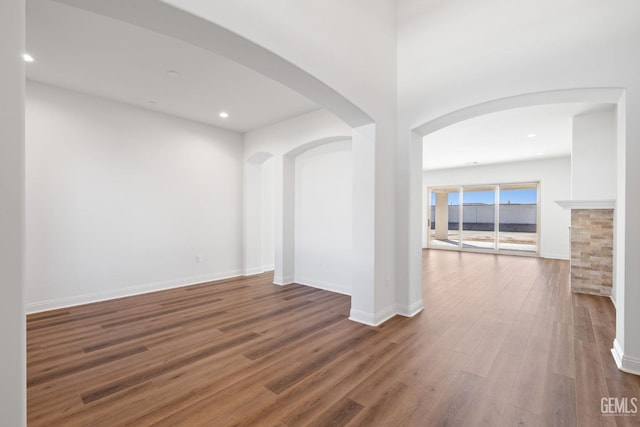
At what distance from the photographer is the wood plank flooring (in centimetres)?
179

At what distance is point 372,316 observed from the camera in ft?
10.5

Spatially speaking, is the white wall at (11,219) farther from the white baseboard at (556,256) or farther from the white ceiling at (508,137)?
the white baseboard at (556,256)

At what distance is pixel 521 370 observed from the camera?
2.28 metres

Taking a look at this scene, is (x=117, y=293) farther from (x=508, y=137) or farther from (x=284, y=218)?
(x=508, y=137)

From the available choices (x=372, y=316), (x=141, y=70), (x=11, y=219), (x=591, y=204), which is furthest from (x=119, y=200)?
(x=591, y=204)

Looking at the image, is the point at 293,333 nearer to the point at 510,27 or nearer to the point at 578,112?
the point at 510,27

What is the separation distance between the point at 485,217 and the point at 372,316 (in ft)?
31.9

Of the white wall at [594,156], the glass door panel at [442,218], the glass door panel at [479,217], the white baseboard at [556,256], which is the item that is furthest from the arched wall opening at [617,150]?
the glass door panel at [442,218]

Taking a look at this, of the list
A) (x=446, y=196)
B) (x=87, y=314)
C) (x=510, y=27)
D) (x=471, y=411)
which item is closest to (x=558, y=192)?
(x=446, y=196)

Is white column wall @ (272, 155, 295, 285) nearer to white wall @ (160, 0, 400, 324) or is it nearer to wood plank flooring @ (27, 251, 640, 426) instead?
wood plank flooring @ (27, 251, 640, 426)

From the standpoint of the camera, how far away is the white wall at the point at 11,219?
102 cm

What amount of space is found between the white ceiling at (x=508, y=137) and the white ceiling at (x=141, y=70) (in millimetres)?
3310

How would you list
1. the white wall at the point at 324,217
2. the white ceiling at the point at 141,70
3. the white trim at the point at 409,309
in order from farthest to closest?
1. the white wall at the point at 324,217
2. the white trim at the point at 409,309
3. the white ceiling at the point at 141,70

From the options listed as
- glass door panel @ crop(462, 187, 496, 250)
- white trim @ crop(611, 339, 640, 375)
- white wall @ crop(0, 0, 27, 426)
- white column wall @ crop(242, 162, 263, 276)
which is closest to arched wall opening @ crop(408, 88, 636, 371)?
white trim @ crop(611, 339, 640, 375)
